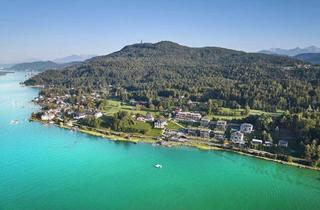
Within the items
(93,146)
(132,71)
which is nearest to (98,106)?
(93,146)

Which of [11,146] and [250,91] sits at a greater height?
[250,91]

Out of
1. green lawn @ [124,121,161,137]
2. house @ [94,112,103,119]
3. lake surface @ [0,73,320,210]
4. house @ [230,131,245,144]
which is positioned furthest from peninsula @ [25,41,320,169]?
lake surface @ [0,73,320,210]

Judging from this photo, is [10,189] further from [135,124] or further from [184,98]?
[184,98]

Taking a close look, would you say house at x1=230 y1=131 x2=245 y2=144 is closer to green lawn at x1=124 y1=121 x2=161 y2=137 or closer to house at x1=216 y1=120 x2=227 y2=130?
house at x1=216 y1=120 x2=227 y2=130

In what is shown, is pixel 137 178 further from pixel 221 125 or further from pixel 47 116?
pixel 47 116

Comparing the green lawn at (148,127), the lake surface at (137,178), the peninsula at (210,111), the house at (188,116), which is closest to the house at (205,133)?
the peninsula at (210,111)

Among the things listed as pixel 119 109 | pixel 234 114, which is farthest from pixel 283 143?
pixel 119 109
